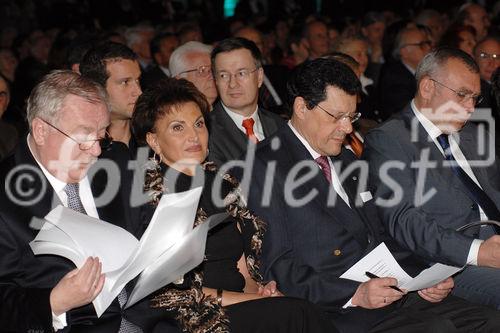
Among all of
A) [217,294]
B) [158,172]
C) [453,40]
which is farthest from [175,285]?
[453,40]

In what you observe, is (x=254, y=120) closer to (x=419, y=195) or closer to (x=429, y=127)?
(x=429, y=127)

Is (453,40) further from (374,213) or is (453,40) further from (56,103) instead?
(56,103)

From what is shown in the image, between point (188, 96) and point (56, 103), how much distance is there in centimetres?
77

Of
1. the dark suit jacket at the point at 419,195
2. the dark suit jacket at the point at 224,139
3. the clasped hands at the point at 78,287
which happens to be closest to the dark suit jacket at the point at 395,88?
the dark suit jacket at the point at 224,139

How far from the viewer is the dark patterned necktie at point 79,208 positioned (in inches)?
114

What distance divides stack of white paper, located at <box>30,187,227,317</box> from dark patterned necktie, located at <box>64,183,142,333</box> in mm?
206

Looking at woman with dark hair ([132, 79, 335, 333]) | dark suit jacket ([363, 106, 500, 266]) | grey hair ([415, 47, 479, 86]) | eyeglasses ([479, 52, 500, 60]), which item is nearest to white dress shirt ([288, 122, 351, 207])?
dark suit jacket ([363, 106, 500, 266])

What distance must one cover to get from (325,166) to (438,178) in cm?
54

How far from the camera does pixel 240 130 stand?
179 inches

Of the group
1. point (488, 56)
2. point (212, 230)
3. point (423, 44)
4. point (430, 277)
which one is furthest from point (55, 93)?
point (423, 44)

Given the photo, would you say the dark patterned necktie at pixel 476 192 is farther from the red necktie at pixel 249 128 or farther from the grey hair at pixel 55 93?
the grey hair at pixel 55 93

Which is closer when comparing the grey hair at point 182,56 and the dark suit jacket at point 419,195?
the dark suit jacket at point 419,195

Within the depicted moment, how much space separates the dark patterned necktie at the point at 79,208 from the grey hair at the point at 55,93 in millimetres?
264

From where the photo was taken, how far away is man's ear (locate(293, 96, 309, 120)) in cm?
355
